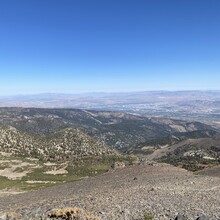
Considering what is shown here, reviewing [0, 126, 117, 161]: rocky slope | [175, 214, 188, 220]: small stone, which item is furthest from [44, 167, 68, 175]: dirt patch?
[175, 214, 188, 220]: small stone

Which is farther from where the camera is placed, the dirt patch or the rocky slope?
the rocky slope

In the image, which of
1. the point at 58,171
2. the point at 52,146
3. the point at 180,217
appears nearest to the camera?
the point at 180,217

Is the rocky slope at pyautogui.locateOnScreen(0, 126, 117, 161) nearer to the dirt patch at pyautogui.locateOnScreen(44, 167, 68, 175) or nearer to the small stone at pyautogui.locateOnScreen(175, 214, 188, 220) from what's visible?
the dirt patch at pyautogui.locateOnScreen(44, 167, 68, 175)

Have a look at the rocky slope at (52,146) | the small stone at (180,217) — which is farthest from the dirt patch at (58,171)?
the small stone at (180,217)

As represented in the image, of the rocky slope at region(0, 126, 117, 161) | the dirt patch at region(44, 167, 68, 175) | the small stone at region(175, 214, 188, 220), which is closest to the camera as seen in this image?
the small stone at region(175, 214, 188, 220)

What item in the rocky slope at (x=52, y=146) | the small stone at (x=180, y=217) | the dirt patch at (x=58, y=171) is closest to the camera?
the small stone at (x=180, y=217)

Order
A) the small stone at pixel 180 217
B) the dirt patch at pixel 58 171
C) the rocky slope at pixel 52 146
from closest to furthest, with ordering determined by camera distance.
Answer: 1. the small stone at pixel 180 217
2. the dirt patch at pixel 58 171
3. the rocky slope at pixel 52 146

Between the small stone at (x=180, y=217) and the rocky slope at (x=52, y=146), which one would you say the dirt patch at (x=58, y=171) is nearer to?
the rocky slope at (x=52, y=146)

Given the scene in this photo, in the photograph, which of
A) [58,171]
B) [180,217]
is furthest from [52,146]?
[180,217]

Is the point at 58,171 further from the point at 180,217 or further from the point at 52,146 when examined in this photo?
the point at 180,217

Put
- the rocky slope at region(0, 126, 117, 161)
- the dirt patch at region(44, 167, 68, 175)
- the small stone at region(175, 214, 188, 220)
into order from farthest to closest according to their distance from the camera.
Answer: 1. the rocky slope at region(0, 126, 117, 161)
2. the dirt patch at region(44, 167, 68, 175)
3. the small stone at region(175, 214, 188, 220)

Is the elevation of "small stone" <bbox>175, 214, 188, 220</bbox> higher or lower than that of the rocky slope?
higher
